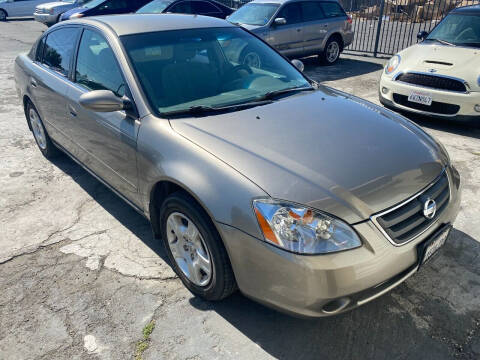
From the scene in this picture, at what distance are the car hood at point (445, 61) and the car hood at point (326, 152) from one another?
113 inches

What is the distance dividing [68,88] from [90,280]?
1.75 meters

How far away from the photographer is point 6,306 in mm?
2555

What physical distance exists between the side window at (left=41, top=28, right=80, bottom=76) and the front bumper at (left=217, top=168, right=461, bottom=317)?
2.55 m

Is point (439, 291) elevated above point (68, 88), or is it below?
below

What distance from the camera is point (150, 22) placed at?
324 centimetres

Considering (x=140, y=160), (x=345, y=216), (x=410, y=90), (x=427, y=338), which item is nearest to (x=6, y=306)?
(x=140, y=160)

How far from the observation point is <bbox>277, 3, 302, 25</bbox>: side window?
883cm

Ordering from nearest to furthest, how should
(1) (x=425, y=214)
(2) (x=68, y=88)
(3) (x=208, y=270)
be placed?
(1) (x=425, y=214), (3) (x=208, y=270), (2) (x=68, y=88)

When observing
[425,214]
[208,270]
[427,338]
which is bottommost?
[427,338]

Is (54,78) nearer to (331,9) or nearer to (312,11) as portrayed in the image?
(312,11)

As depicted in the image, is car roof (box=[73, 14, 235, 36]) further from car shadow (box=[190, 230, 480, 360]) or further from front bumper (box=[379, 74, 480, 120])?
front bumper (box=[379, 74, 480, 120])

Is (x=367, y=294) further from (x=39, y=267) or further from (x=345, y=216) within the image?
(x=39, y=267)

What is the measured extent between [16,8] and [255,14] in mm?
17642

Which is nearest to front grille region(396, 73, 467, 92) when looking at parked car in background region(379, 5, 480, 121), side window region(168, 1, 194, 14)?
parked car in background region(379, 5, 480, 121)
